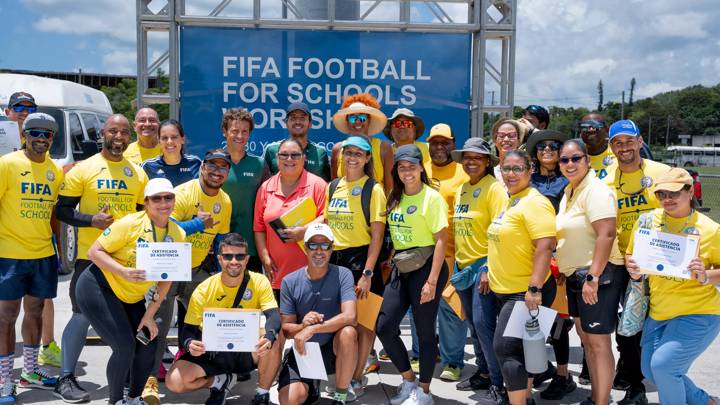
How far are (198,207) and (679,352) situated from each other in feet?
11.2

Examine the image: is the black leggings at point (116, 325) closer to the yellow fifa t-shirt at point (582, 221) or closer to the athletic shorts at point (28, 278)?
the athletic shorts at point (28, 278)

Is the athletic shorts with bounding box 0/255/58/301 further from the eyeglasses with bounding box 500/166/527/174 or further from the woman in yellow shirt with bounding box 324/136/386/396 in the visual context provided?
the eyeglasses with bounding box 500/166/527/174

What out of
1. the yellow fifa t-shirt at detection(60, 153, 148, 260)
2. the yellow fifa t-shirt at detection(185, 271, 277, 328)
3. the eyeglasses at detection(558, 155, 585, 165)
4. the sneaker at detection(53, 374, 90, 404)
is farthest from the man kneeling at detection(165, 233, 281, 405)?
the eyeglasses at detection(558, 155, 585, 165)

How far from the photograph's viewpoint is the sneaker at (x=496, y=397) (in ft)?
15.3

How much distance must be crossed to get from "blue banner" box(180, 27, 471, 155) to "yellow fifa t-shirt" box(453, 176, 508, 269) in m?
2.29

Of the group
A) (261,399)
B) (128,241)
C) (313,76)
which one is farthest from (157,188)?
(313,76)

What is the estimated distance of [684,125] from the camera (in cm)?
11044

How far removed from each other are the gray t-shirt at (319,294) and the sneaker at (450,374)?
1.29m

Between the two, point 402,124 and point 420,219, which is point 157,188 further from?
point 402,124

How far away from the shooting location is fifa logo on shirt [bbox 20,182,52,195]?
183 inches

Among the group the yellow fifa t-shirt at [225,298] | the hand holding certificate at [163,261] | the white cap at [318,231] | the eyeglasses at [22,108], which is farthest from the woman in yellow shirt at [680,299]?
the eyeglasses at [22,108]

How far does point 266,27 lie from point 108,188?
2.79 metres

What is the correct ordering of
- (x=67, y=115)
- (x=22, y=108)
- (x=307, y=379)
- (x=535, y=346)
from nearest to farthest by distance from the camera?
(x=535, y=346) → (x=307, y=379) → (x=22, y=108) → (x=67, y=115)

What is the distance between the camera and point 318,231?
4.49 metres
